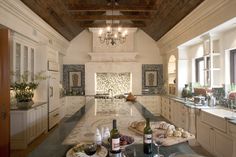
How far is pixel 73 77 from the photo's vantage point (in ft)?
27.6

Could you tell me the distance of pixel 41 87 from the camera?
544 cm

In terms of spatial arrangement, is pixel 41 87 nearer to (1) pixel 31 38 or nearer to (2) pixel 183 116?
(1) pixel 31 38

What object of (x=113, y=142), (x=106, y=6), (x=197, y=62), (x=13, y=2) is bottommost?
(x=113, y=142)

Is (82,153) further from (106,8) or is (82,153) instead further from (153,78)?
(153,78)

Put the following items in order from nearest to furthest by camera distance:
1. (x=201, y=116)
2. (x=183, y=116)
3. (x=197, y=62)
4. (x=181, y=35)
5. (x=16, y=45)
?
1. (x=201, y=116)
2. (x=16, y=45)
3. (x=183, y=116)
4. (x=181, y=35)
5. (x=197, y=62)

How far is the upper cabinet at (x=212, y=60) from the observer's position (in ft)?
14.7

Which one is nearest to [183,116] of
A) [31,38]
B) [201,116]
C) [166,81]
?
[201,116]

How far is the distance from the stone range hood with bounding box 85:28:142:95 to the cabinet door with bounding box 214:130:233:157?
487cm

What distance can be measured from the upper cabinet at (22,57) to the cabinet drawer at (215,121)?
4.01m

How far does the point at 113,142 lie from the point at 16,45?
406 centimetres

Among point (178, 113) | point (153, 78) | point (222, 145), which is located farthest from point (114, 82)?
point (222, 145)

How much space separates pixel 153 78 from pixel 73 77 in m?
3.25

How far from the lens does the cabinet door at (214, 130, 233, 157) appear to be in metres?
3.04

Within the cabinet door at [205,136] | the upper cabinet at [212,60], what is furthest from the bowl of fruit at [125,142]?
the upper cabinet at [212,60]
